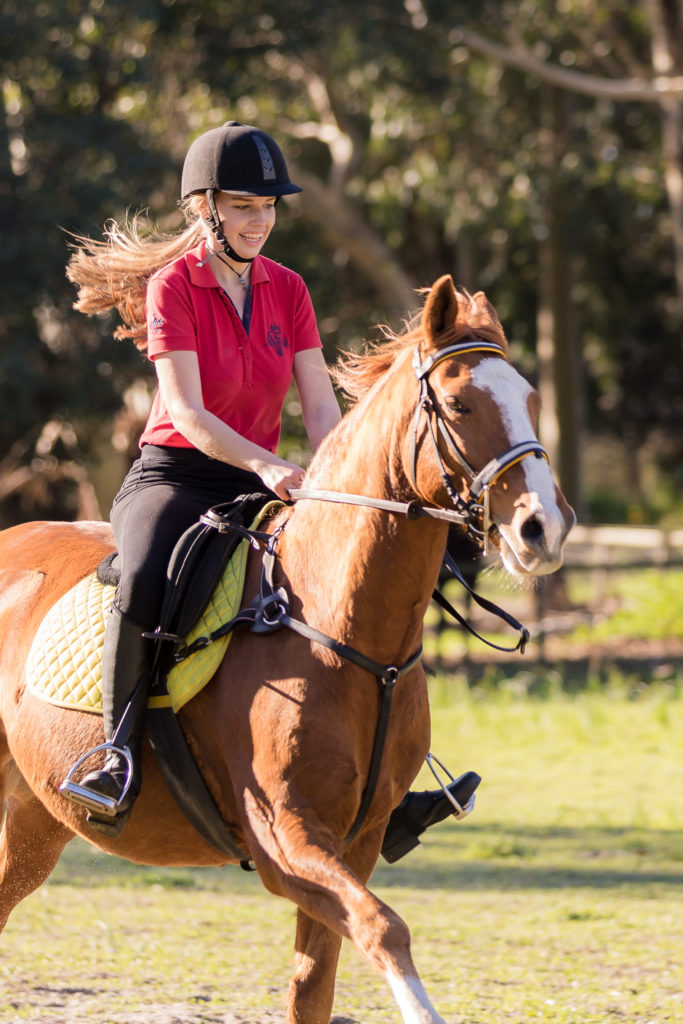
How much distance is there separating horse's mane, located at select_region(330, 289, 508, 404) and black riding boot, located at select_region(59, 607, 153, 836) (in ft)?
3.45

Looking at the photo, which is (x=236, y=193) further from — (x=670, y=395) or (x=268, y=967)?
(x=670, y=395)

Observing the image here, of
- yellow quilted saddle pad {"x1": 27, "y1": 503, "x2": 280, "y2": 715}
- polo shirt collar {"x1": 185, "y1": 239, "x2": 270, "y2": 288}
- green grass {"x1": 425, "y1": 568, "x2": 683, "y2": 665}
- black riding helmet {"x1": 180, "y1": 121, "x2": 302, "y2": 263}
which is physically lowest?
green grass {"x1": 425, "y1": 568, "x2": 683, "y2": 665}

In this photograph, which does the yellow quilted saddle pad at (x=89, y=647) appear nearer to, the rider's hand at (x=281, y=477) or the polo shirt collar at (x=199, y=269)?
the rider's hand at (x=281, y=477)

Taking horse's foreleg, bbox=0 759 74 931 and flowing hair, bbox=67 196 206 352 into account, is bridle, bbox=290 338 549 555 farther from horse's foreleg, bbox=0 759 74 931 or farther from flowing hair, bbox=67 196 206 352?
horse's foreleg, bbox=0 759 74 931

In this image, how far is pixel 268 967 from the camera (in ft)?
20.9

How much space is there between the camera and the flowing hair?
4.54 m

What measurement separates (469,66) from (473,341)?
20.9 m

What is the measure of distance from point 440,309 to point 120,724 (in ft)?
5.44

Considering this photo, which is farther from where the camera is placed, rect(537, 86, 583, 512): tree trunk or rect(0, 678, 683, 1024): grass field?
rect(537, 86, 583, 512): tree trunk

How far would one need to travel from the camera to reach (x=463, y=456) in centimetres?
343

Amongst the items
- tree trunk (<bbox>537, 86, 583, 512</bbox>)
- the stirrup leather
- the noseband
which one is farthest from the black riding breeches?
tree trunk (<bbox>537, 86, 583, 512</bbox>)

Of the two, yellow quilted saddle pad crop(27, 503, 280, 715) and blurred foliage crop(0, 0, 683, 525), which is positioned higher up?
blurred foliage crop(0, 0, 683, 525)

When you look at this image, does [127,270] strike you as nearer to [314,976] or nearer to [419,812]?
[419,812]

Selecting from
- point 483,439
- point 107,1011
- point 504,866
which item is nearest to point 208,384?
point 483,439
